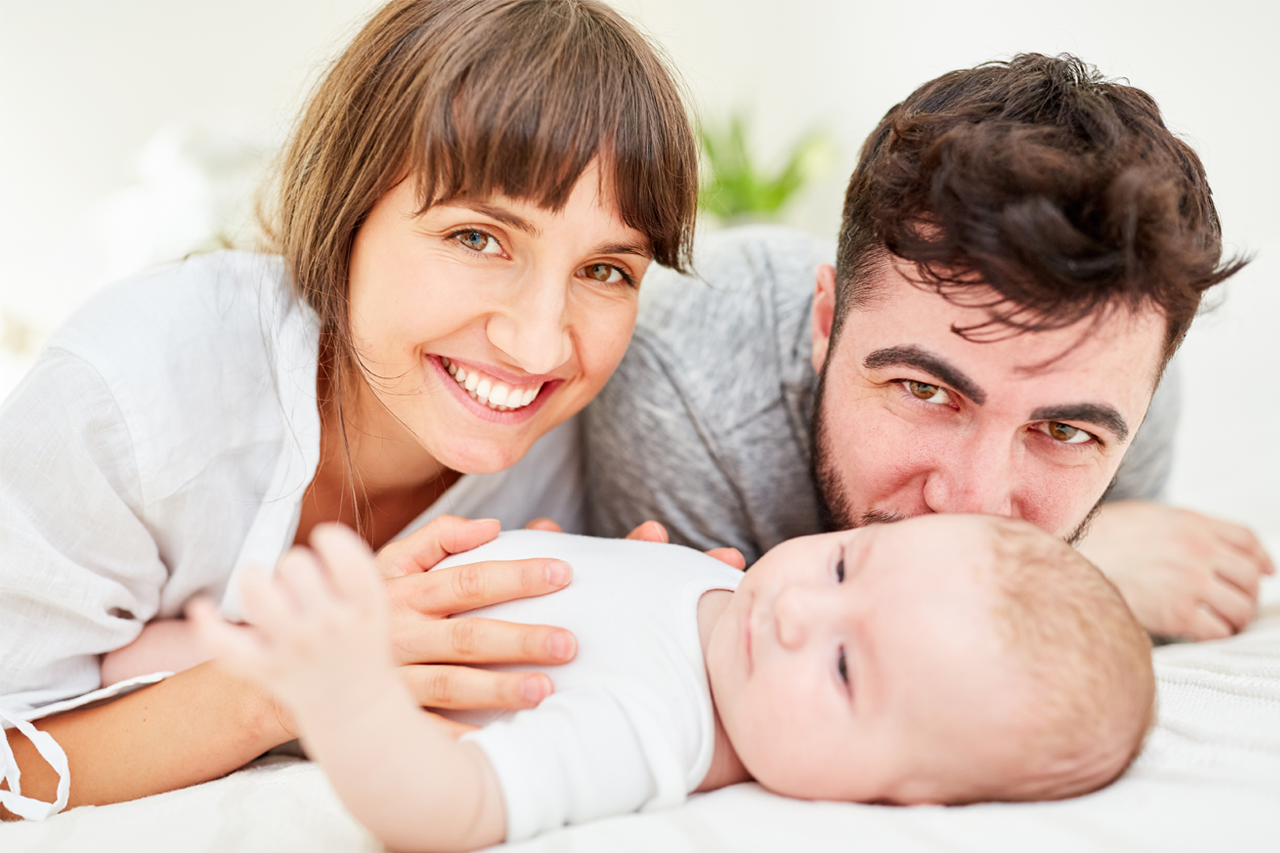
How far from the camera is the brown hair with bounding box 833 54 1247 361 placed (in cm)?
100

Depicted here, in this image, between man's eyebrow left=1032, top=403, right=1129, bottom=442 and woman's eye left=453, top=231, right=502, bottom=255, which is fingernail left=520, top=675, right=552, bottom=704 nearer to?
woman's eye left=453, top=231, right=502, bottom=255

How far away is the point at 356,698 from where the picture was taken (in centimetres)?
65

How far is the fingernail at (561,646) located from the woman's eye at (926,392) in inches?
22.9

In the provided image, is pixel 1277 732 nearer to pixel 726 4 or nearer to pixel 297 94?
pixel 297 94

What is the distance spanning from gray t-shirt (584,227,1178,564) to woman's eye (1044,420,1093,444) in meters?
0.41

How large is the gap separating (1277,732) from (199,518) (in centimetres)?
134

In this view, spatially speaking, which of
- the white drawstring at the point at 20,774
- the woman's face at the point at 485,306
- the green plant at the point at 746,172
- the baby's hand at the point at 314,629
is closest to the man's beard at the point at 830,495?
the woman's face at the point at 485,306

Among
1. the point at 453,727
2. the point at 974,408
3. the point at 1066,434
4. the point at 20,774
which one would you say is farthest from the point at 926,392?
the point at 20,774

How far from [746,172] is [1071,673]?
2943mm

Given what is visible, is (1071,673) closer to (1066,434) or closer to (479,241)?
(1066,434)

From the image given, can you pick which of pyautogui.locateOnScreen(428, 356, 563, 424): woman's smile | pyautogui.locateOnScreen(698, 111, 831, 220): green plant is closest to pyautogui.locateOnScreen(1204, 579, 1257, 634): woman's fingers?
pyautogui.locateOnScreen(428, 356, 563, 424): woman's smile

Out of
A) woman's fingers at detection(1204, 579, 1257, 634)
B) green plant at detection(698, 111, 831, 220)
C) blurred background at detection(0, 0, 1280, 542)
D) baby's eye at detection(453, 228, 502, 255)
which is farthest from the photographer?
green plant at detection(698, 111, 831, 220)

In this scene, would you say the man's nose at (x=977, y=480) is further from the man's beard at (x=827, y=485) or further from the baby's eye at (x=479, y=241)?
the baby's eye at (x=479, y=241)

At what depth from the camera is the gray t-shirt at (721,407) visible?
5.00 feet
